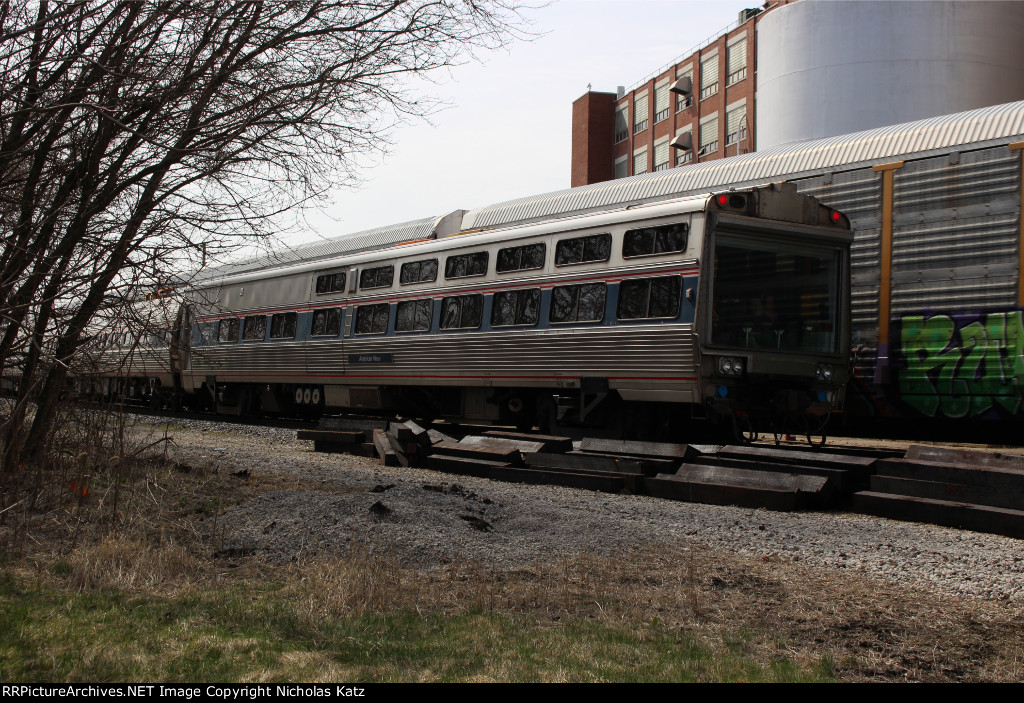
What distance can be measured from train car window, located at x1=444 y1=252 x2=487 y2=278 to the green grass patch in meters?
9.93

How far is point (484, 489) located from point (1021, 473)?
4.61 meters

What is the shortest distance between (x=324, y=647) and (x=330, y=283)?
14.7 metres

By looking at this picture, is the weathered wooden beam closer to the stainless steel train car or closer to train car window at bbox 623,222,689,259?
train car window at bbox 623,222,689,259

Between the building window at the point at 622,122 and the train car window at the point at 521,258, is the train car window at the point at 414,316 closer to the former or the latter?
the train car window at the point at 521,258

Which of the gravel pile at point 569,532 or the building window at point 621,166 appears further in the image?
the building window at point 621,166

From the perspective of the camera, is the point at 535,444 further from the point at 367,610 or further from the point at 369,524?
the point at 367,610

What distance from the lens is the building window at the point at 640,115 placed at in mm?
52625

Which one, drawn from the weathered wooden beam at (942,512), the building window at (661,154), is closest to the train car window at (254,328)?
the weathered wooden beam at (942,512)

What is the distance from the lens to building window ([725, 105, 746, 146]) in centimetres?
4388

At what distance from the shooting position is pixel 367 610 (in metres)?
4.84

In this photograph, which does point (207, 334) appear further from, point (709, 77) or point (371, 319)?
point (709, 77)

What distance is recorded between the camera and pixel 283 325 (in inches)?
781

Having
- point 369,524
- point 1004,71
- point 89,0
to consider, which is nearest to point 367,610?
point 369,524

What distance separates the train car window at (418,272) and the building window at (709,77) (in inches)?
1333
